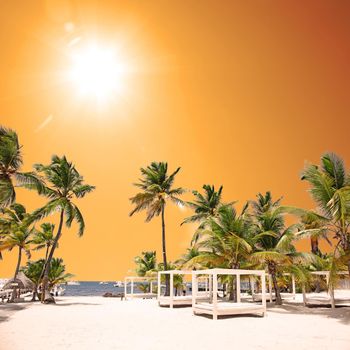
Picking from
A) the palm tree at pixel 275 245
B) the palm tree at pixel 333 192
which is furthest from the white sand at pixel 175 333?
the palm tree at pixel 275 245

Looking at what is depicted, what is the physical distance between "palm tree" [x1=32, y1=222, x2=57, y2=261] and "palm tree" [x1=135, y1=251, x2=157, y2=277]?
11749 millimetres

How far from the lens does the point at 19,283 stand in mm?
28031

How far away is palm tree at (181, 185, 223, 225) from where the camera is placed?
111 ft

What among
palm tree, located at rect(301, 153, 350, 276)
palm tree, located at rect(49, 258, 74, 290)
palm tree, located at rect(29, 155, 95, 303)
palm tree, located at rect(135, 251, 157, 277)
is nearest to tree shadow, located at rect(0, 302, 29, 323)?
palm tree, located at rect(29, 155, 95, 303)

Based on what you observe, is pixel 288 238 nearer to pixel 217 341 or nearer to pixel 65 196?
pixel 217 341

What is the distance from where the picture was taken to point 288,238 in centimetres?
1936

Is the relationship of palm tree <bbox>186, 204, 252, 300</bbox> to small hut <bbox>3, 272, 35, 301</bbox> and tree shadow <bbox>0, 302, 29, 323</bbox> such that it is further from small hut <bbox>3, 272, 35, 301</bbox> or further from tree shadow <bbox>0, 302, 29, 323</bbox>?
small hut <bbox>3, 272, 35, 301</bbox>

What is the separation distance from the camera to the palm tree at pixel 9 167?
1884 centimetres

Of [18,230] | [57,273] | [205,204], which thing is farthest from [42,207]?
[205,204]

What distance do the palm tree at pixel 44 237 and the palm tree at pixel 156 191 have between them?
26.3ft

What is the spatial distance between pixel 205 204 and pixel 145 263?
39.5 feet

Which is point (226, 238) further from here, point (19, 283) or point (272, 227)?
point (19, 283)

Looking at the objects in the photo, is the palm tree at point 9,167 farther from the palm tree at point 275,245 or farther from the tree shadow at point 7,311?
the palm tree at point 275,245

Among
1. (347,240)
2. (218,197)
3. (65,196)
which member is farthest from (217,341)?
(218,197)
